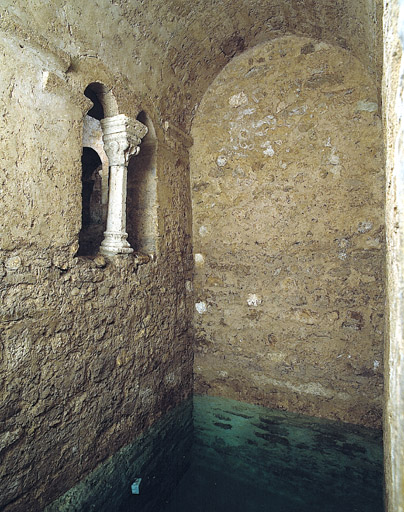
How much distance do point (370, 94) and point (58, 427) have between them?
3287mm

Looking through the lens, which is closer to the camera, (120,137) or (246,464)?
(120,137)

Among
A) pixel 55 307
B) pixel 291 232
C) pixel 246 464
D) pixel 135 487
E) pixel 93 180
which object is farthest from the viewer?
pixel 93 180

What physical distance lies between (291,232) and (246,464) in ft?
7.44

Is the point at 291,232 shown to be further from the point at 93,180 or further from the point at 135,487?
the point at 93,180

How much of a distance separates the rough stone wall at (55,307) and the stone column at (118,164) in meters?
0.12

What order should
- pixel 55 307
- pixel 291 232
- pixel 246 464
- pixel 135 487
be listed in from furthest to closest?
pixel 246 464
pixel 291 232
pixel 135 487
pixel 55 307

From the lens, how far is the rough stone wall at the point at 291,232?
106 inches

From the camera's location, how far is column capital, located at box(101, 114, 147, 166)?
2.33m

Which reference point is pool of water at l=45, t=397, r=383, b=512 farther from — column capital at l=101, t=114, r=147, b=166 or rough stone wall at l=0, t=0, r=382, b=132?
rough stone wall at l=0, t=0, r=382, b=132

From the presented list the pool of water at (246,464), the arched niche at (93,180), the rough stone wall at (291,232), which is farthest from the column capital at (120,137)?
the pool of water at (246,464)

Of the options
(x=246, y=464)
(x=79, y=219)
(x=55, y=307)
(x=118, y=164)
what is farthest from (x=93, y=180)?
(x=246, y=464)

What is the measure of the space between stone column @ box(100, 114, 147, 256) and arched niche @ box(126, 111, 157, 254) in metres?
0.36

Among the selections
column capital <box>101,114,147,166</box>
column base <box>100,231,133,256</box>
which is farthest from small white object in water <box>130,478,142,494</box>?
column capital <box>101,114,147,166</box>

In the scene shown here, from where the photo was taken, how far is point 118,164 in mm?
2424
